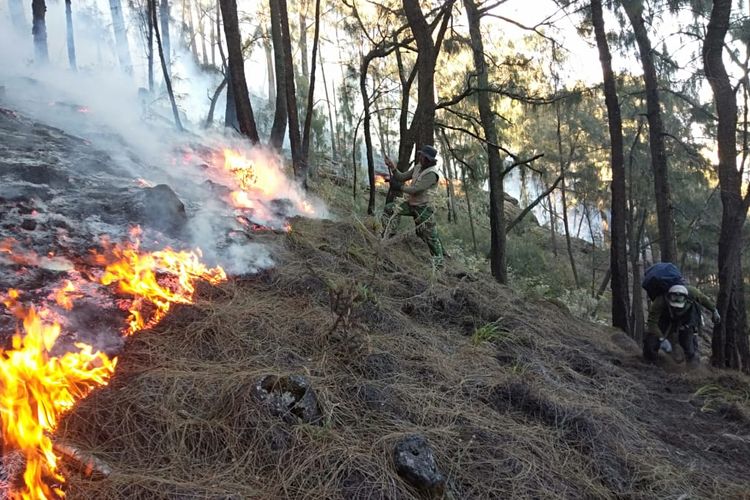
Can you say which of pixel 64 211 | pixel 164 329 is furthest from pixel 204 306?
pixel 64 211

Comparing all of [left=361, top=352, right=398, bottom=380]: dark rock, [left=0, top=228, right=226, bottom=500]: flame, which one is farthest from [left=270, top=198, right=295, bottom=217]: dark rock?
[left=361, top=352, right=398, bottom=380]: dark rock

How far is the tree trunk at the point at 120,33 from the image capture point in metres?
20.2

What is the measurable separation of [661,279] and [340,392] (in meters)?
4.40

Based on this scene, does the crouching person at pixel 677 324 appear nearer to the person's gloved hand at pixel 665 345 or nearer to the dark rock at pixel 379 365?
the person's gloved hand at pixel 665 345

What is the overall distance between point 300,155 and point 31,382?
684 centimetres

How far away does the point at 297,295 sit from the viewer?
4484mm

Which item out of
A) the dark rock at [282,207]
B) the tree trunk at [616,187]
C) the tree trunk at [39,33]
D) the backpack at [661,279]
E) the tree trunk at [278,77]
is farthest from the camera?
the tree trunk at [39,33]

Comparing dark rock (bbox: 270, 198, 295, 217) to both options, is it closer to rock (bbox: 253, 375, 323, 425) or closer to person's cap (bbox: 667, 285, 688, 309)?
rock (bbox: 253, 375, 323, 425)

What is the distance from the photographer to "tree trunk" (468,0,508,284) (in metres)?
8.57

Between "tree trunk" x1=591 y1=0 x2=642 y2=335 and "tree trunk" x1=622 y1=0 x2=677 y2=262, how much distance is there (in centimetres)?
107

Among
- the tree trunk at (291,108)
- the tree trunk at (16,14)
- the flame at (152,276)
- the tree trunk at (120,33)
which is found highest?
the tree trunk at (120,33)

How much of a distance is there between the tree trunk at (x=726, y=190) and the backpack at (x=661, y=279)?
709 millimetres

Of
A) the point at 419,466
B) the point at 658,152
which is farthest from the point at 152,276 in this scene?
the point at 658,152

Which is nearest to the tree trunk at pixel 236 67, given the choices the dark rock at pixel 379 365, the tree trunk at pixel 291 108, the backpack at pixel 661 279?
the tree trunk at pixel 291 108
